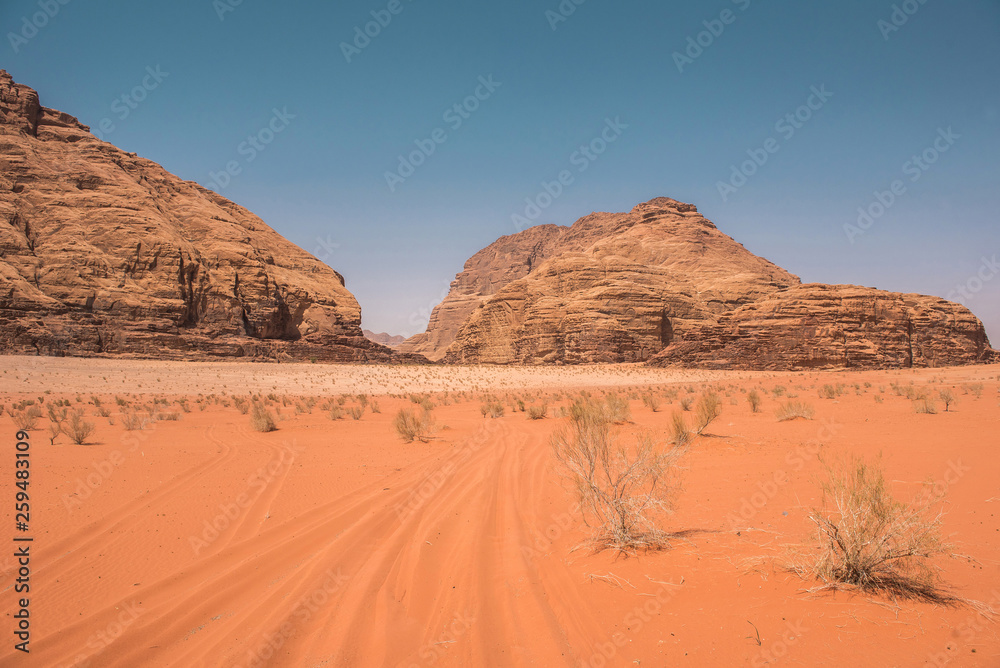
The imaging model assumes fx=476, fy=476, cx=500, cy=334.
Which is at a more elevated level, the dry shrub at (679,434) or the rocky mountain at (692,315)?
the rocky mountain at (692,315)

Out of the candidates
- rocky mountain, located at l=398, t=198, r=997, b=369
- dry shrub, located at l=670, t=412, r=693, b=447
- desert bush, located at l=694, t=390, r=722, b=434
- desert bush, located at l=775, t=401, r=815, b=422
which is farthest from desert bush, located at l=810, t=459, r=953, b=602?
rocky mountain, located at l=398, t=198, r=997, b=369

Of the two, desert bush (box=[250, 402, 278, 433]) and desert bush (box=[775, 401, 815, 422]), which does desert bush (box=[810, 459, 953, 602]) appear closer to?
desert bush (box=[775, 401, 815, 422])

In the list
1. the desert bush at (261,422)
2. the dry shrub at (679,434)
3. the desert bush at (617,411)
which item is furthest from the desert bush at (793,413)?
the desert bush at (261,422)

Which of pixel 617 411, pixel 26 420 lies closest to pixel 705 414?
pixel 617 411

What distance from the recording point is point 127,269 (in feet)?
157

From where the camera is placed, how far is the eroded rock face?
143 ft

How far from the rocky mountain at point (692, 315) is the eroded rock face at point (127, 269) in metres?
22.1

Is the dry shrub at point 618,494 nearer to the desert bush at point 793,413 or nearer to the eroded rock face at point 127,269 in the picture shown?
the desert bush at point 793,413

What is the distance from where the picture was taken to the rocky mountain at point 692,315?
141 ft

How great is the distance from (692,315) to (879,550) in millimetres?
70176

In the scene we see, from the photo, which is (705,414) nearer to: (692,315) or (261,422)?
(261,422)

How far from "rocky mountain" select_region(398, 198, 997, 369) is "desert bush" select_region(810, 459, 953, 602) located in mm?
45097

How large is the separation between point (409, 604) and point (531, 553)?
119cm

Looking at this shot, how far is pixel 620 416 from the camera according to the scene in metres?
11.6
